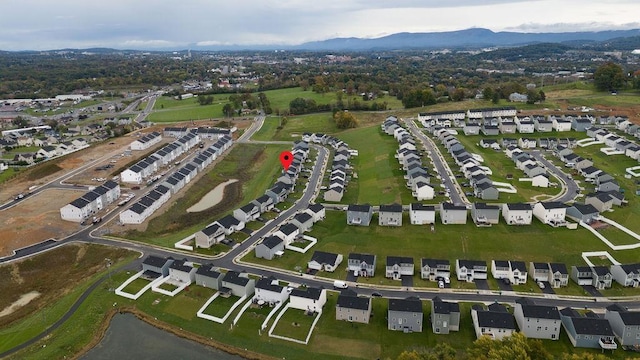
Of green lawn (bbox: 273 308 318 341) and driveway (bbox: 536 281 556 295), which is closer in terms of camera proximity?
green lawn (bbox: 273 308 318 341)

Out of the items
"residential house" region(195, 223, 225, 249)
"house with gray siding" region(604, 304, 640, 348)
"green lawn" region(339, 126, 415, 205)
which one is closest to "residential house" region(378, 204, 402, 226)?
"green lawn" region(339, 126, 415, 205)

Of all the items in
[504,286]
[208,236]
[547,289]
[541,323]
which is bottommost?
[547,289]

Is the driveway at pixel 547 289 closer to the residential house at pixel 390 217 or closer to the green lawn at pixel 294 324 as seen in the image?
the residential house at pixel 390 217

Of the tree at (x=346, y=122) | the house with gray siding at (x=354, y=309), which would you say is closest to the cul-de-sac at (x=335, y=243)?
the house with gray siding at (x=354, y=309)

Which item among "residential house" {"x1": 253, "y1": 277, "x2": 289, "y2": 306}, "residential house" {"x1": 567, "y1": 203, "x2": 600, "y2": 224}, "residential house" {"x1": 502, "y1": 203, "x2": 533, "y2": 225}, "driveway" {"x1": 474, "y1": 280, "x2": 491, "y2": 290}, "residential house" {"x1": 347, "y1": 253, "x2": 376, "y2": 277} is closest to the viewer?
"residential house" {"x1": 253, "y1": 277, "x2": 289, "y2": 306}

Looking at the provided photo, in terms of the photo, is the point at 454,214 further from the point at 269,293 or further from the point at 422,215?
the point at 269,293

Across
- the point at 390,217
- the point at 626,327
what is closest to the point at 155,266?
the point at 390,217

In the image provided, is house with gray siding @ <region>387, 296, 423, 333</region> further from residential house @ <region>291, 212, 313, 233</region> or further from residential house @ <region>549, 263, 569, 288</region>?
residential house @ <region>291, 212, 313, 233</region>

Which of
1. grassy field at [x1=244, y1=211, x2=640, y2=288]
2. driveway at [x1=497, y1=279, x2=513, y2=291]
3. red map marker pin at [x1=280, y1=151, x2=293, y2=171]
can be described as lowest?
driveway at [x1=497, y1=279, x2=513, y2=291]
